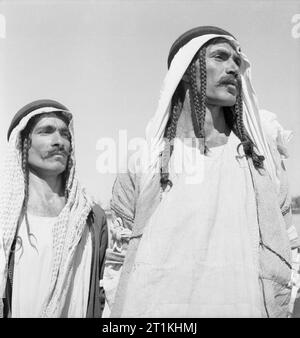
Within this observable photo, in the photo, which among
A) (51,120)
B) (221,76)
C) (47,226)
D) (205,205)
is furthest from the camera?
(51,120)

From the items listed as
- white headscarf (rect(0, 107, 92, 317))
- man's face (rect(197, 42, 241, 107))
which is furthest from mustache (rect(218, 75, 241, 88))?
white headscarf (rect(0, 107, 92, 317))

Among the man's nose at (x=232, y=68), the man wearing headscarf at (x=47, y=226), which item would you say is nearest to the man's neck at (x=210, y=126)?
the man's nose at (x=232, y=68)

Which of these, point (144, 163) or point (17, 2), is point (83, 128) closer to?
point (144, 163)

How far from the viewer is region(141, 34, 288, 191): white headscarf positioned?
2.20 metres

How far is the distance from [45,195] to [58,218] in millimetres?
128

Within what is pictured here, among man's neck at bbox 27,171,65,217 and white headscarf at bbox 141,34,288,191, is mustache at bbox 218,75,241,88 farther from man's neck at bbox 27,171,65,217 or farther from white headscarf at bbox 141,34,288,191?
man's neck at bbox 27,171,65,217

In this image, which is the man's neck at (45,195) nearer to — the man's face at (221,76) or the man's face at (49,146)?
the man's face at (49,146)

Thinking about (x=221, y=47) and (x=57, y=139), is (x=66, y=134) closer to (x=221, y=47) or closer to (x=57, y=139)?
(x=57, y=139)

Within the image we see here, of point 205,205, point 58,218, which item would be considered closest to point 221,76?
point 205,205

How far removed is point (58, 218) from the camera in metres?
A: 2.33

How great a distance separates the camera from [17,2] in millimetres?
2521

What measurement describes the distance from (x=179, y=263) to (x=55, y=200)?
1.98 feet

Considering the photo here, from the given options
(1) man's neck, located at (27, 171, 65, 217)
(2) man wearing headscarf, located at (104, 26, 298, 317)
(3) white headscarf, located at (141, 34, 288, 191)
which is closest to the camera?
(2) man wearing headscarf, located at (104, 26, 298, 317)

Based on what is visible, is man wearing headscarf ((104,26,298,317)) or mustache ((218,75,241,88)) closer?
man wearing headscarf ((104,26,298,317))
